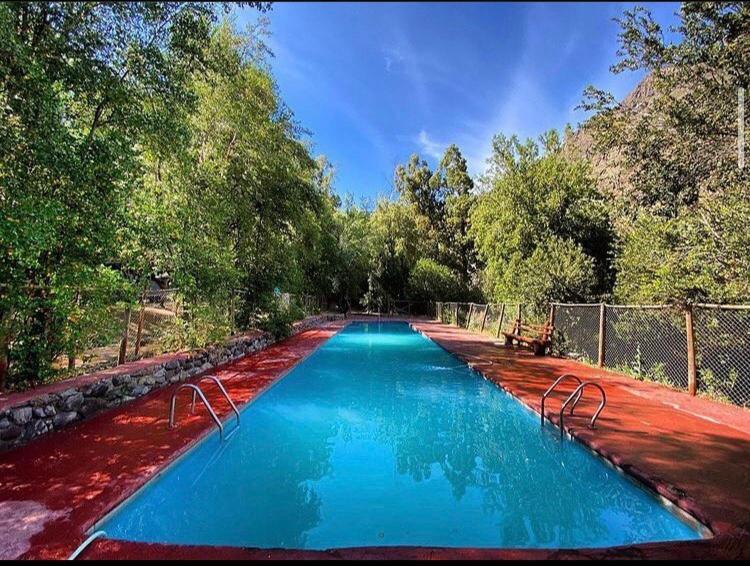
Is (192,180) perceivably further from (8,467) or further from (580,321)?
(580,321)

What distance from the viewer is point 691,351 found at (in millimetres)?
7109

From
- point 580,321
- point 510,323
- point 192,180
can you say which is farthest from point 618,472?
point 510,323

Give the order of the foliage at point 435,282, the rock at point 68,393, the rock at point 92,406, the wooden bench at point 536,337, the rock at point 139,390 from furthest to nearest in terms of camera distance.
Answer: the foliage at point 435,282 → the wooden bench at point 536,337 → the rock at point 139,390 → the rock at point 92,406 → the rock at point 68,393

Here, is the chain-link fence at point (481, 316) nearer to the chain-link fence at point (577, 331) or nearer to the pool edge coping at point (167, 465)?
the chain-link fence at point (577, 331)

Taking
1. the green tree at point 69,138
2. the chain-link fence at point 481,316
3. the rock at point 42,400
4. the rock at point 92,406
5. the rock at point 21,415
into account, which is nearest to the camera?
the rock at point 21,415

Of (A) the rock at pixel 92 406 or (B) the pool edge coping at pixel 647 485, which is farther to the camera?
(A) the rock at pixel 92 406

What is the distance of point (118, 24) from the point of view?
5.46m

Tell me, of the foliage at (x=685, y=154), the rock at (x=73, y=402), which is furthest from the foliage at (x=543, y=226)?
the rock at (x=73, y=402)

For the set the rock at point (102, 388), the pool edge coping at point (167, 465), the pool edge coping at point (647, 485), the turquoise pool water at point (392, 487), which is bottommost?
the turquoise pool water at point (392, 487)

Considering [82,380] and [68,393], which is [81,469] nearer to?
[68,393]

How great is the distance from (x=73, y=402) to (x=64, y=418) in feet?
0.70

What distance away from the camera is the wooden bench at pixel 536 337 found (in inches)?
470

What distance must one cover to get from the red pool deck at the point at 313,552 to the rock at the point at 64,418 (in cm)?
12

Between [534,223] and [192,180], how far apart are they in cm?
1197
